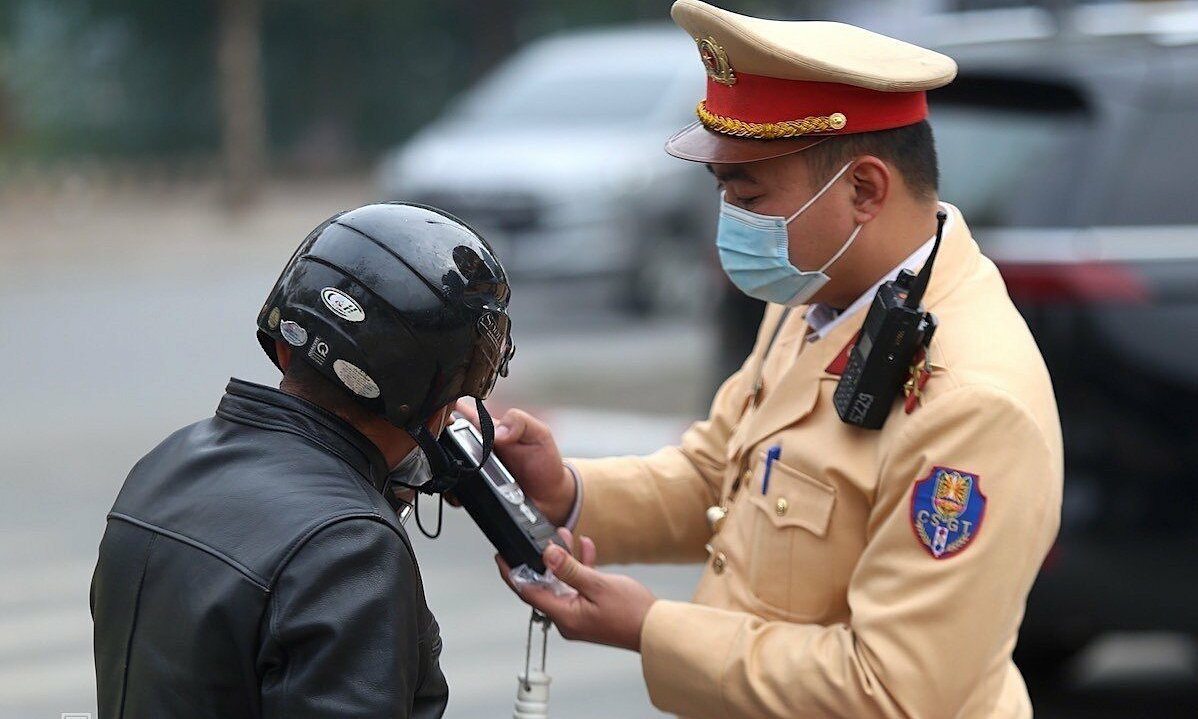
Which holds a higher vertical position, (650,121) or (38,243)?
(650,121)

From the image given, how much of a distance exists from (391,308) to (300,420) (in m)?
0.19

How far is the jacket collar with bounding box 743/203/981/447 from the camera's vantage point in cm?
253

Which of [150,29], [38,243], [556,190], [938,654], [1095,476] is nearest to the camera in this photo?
[938,654]

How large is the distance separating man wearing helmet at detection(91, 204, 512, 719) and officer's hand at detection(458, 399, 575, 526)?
0.54 metres

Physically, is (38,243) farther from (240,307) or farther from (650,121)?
(650,121)

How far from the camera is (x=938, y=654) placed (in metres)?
2.29

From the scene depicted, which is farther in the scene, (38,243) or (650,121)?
(38,243)

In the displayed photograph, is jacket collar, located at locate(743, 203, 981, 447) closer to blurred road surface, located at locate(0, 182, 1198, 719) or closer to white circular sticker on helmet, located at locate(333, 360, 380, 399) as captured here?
white circular sticker on helmet, located at locate(333, 360, 380, 399)

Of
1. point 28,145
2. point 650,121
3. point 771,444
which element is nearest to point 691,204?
point 650,121

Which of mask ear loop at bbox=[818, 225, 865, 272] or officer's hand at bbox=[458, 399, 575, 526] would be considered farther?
officer's hand at bbox=[458, 399, 575, 526]

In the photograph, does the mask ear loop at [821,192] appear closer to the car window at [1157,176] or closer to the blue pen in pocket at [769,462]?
the blue pen in pocket at [769,462]

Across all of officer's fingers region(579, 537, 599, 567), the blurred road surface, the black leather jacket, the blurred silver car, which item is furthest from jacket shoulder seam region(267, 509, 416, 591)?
the blurred silver car

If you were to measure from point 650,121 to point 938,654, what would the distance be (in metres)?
11.4

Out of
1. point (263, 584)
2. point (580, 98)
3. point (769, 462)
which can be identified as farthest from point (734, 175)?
point (580, 98)
